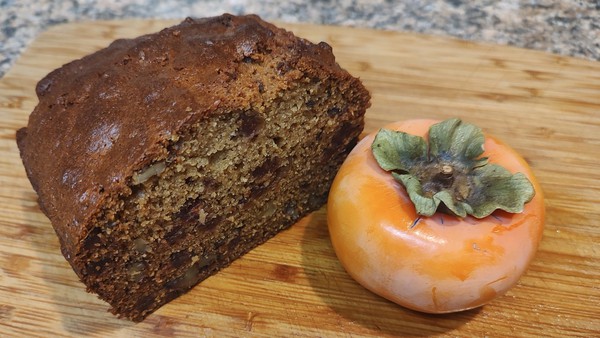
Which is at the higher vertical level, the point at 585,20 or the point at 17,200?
the point at 585,20

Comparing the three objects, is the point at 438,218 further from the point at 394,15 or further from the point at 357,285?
the point at 394,15

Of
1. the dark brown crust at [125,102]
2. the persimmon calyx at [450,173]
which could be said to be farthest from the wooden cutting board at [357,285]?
the persimmon calyx at [450,173]

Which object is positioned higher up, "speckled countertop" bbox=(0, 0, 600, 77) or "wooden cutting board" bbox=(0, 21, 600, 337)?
"speckled countertop" bbox=(0, 0, 600, 77)

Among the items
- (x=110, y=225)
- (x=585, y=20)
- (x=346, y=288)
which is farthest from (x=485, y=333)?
(x=585, y=20)

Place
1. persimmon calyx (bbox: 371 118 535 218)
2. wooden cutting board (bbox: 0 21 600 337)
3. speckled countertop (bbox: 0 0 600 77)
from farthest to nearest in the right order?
speckled countertop (bbox: 0 0 600 77), wooden cutting board (bbox: 0 21 600 337), persimmon calyx (bbox: 371 118 535 218)

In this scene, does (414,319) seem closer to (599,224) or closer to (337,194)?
(337,194)

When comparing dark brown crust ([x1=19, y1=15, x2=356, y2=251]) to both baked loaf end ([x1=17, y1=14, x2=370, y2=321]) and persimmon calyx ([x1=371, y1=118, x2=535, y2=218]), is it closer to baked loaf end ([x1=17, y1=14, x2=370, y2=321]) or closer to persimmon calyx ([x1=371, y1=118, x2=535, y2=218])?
baked loaf end ([x1=17, y1=14, x2=370, y2=321])

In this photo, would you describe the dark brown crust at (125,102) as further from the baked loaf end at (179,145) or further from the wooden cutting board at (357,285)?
the wooden cutting board at (357,285)

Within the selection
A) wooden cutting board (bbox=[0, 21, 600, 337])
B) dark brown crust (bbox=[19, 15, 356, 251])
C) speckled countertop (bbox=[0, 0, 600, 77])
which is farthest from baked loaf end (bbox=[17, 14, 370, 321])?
speckled countertop (bbox=[0, 0, 600, 77])
